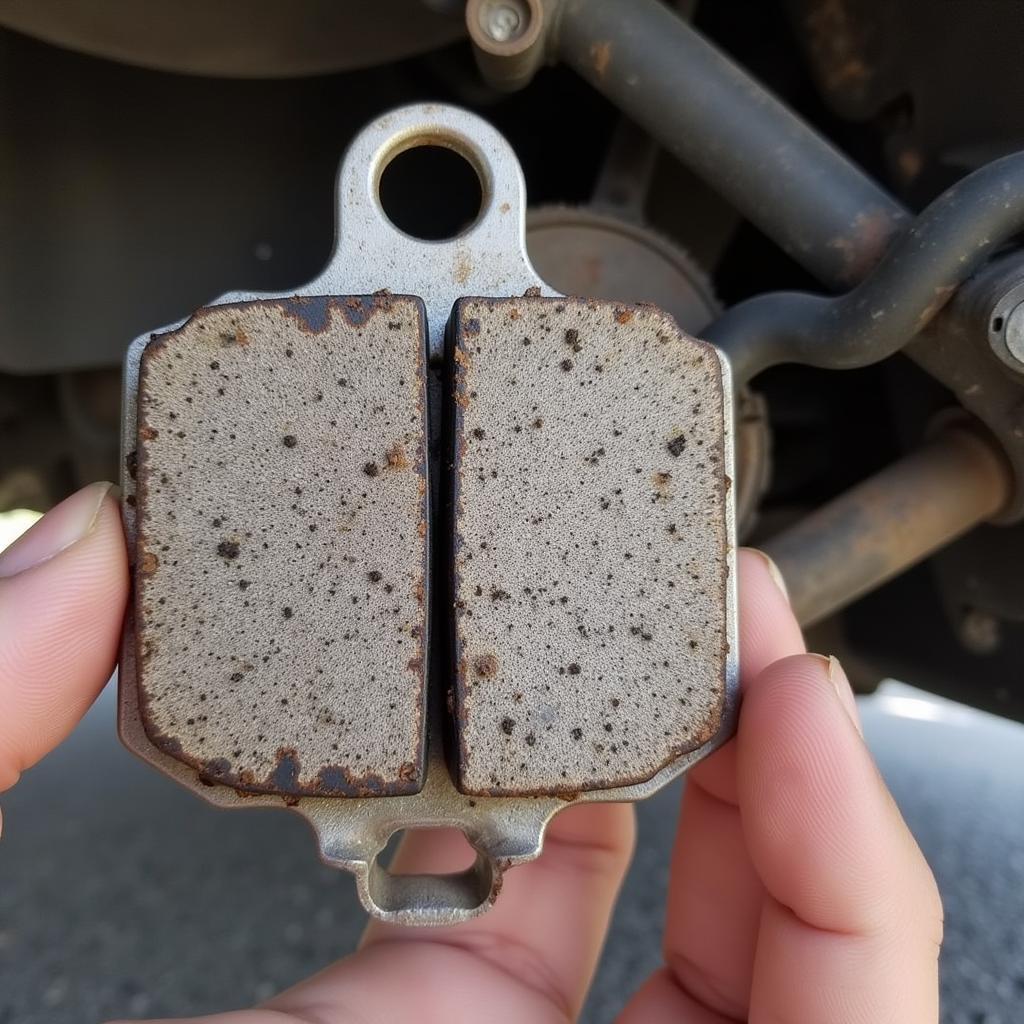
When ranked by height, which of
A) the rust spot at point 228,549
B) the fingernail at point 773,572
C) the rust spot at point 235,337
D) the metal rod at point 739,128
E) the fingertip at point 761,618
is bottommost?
the rust spot at point 228,549

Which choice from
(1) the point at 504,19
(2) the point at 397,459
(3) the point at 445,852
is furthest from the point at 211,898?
(1) the point at 504,19

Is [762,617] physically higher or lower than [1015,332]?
lower

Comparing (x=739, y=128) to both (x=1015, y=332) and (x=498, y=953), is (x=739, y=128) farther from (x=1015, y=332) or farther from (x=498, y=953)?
(x=498, y=953)

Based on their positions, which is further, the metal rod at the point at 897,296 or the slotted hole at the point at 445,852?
the slotted hole at the point at 445,852

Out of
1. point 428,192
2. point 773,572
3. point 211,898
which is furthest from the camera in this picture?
point 211,898

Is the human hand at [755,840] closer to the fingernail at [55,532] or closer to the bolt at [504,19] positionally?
the fingernail at [55,532]

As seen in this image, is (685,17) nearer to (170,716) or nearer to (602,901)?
(170,716)

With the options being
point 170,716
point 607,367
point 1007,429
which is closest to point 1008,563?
point 1007,429

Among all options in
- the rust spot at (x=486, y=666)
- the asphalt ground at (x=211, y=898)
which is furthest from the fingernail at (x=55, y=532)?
the asphalt ground at (x=211, y=898)
